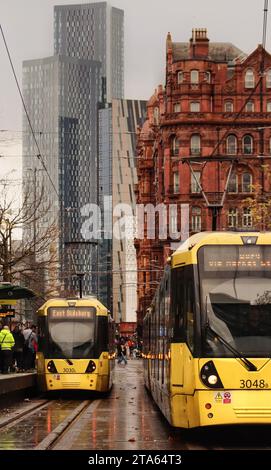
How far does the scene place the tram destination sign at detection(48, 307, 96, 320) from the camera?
101 ft

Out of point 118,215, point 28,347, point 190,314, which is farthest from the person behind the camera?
point 118,215

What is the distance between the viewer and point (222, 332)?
15430 mm

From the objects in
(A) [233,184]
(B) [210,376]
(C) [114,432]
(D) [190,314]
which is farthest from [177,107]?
(B) [210,376]

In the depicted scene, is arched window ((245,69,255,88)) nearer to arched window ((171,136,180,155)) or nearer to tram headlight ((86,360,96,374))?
arched window ((171,136,180,155))

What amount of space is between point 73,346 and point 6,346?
1.90 m

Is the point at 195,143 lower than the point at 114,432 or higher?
higher

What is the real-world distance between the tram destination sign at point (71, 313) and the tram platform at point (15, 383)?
1.86m

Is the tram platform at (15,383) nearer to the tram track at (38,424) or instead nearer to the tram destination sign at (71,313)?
the tram track at (38,424)

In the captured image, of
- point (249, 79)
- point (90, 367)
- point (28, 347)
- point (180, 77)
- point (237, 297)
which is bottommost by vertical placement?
Result: point (90, 367)

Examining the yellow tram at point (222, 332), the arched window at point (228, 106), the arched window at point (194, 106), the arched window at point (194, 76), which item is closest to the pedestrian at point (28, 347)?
the yellow tram at point (222, 332)

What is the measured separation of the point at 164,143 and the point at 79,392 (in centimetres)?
6209

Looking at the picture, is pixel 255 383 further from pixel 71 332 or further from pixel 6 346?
pixel 6 346

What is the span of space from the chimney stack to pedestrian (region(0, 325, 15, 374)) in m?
64.7

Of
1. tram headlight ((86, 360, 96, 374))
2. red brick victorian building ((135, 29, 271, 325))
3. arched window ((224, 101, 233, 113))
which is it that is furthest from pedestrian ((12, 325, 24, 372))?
arched window ((224, 101, 233, 113))
